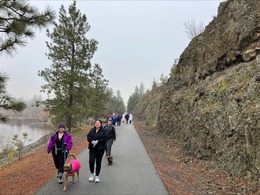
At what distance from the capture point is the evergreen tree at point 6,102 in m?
6.42

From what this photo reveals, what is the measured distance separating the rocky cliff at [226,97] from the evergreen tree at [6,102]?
269 inches

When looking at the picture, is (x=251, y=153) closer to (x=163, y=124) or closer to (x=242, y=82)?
(x=242, y=82)

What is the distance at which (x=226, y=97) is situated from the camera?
11297 millimetres

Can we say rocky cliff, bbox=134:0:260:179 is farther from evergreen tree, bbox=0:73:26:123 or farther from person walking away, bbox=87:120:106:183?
evergreen tree, bbox=0:73:26:123

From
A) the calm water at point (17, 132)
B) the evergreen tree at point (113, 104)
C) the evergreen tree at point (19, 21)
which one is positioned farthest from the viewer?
the evergreen tree at point (113, 104)

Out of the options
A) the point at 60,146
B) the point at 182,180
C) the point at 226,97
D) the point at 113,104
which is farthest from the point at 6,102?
the point at 113,104

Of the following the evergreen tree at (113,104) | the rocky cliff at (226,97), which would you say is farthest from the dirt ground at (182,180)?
the evergreen tree at (113,104)

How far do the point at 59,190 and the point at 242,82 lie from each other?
8153mm

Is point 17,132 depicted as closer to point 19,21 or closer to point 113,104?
point 19,21

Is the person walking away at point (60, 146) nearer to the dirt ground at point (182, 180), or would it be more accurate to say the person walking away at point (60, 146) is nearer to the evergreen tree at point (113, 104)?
the dirt ground at point (182, 180)

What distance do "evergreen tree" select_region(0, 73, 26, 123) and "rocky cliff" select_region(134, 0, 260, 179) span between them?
684 centimetres

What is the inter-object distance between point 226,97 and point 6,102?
8.62 metres

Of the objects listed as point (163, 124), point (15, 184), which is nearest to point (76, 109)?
point (163, 124)

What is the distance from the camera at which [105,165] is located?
10.8 meters
